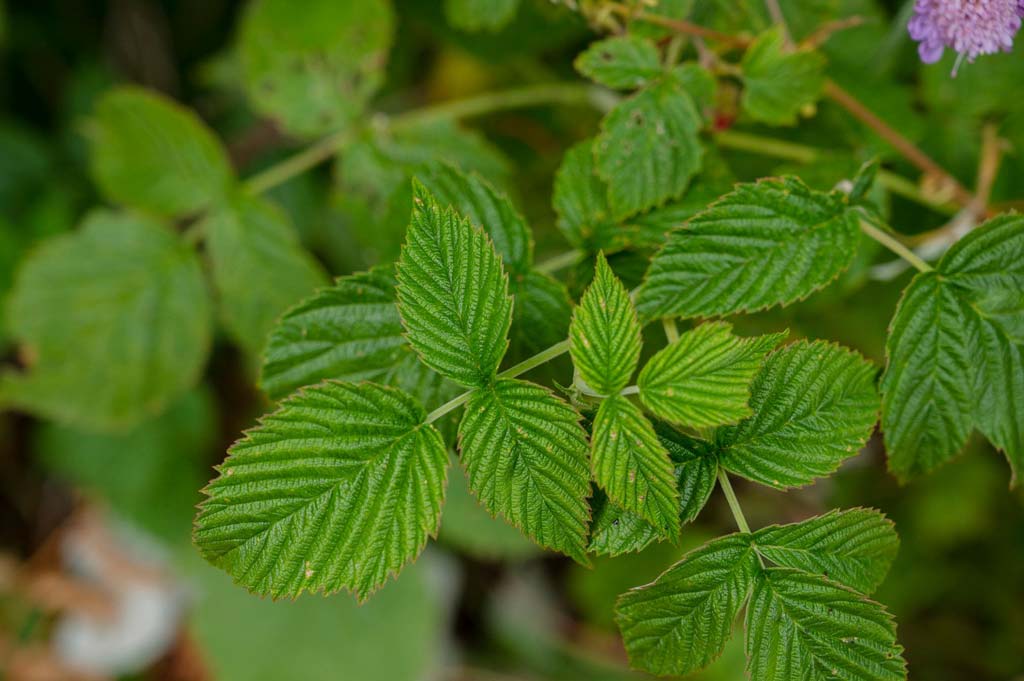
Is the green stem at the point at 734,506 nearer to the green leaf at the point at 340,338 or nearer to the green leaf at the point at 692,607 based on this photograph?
the green leaf at the point at 692,607

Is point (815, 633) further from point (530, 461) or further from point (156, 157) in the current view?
point (156, 157)

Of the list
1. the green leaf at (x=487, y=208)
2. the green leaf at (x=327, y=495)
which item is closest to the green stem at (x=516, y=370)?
the green leaf at (x=327, y=495)

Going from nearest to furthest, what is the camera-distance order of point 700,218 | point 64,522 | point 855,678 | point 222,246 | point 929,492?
1. point 855,678
2. point 700,218
3. point 222,246
4. point 929,492
5. point 64,522

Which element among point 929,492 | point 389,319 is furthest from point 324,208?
point 929,492

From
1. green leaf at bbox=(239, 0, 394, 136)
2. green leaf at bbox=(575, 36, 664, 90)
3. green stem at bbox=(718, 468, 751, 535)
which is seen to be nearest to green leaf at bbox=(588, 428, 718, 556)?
green stem at bbox=(718, 468, 751, 535)

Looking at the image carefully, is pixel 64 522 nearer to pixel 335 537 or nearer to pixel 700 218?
pixel 335 537

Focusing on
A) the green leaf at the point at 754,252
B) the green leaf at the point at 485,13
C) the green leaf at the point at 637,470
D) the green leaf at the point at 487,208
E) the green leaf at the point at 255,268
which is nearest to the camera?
the green leaf at the point at 637,470
